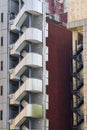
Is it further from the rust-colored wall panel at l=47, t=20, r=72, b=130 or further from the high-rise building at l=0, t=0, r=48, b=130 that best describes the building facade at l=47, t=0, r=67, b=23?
the high-rise building at l=0, t=0, r=48, b=130

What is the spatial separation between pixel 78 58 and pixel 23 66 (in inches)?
326

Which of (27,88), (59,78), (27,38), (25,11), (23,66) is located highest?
(25,11)

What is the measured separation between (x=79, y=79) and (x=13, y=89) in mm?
8350

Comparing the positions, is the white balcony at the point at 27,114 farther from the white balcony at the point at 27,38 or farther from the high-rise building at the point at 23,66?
the white balcony at the point at 27,38

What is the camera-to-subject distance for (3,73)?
48.6 meters

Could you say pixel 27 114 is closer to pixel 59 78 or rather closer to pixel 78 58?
pixel 59 78

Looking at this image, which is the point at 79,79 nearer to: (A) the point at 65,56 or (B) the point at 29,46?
(A) the point at 65,56

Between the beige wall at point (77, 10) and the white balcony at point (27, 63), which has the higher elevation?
the beige wall at point (77, 10)

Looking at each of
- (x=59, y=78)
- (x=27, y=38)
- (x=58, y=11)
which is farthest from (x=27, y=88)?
(x=58, y=11)

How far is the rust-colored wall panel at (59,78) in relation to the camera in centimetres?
5025

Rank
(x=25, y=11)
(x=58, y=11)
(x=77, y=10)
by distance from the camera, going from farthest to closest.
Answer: (x=58, y=11) → (x=77, y=10) → (x=25, y=11)

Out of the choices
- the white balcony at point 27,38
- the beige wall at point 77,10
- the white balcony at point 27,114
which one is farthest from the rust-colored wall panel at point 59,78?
the white balcony at point 27,38

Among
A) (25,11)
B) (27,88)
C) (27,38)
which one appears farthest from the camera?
(25,11)

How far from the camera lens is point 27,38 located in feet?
158
